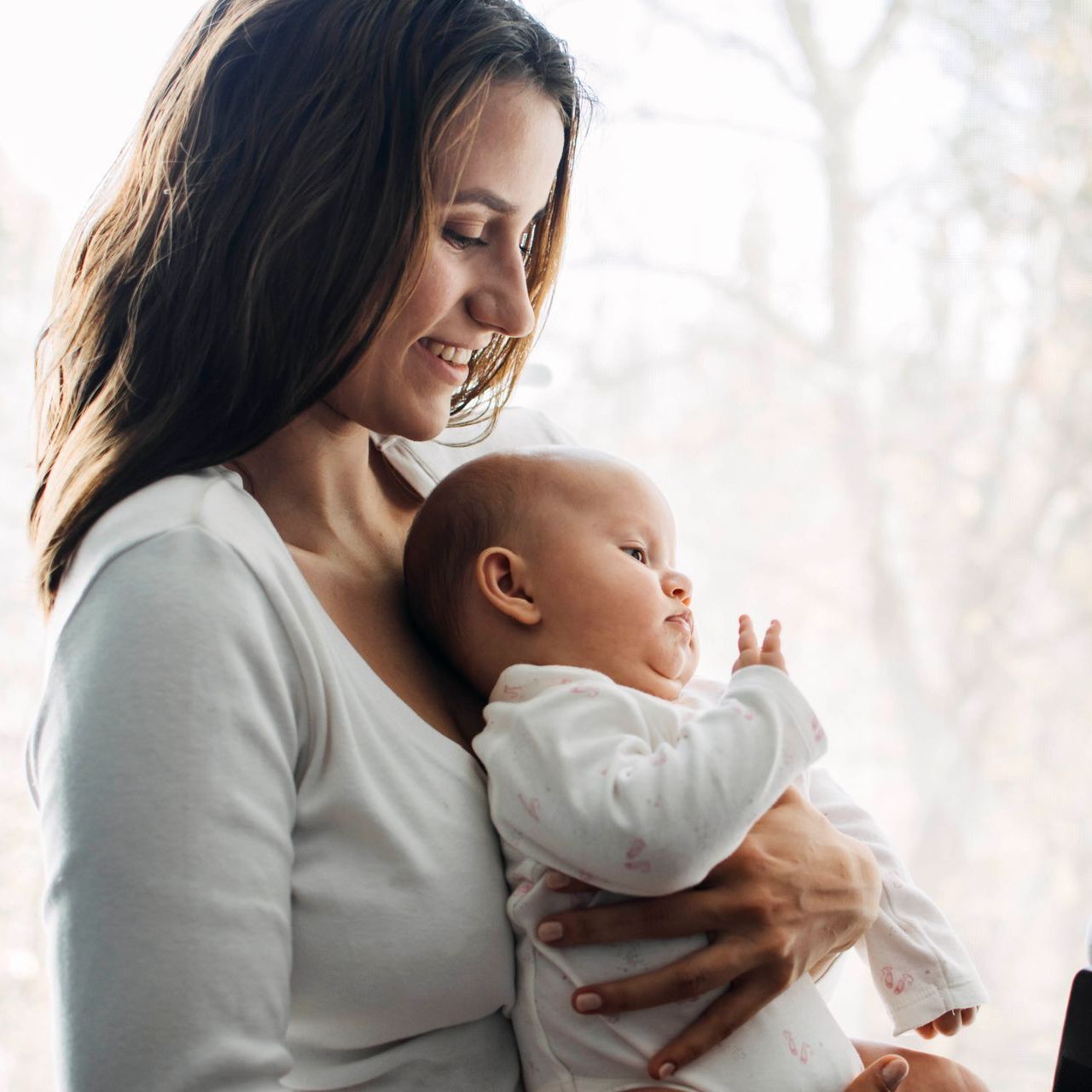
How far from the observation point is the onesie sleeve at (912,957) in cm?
113

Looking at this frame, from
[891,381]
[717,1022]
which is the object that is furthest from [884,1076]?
[891,381]

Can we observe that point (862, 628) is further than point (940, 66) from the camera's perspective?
Yes

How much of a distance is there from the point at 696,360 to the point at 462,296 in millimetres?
1762

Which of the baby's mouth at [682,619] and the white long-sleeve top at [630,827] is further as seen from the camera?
the baby's mouth at [682,619]

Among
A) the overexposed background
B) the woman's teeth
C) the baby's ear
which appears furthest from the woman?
the overexposed background

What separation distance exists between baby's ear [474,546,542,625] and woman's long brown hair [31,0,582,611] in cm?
22

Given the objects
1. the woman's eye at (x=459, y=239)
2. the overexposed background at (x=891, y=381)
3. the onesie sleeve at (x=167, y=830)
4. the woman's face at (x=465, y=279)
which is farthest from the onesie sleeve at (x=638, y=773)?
the overexposed background at (x=891, y=381)

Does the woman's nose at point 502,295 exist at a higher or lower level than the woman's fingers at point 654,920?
higher

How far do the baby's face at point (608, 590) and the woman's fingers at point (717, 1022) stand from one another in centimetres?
26

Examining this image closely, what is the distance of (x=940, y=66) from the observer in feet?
9.04

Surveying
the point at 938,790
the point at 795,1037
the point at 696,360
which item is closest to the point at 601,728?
the point at 795,1037

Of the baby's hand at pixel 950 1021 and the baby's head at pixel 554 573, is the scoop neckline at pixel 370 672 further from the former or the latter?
the baby's hand at pixel 950 1021

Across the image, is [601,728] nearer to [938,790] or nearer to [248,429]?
[248,429]

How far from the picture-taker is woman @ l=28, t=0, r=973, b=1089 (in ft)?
2.72
